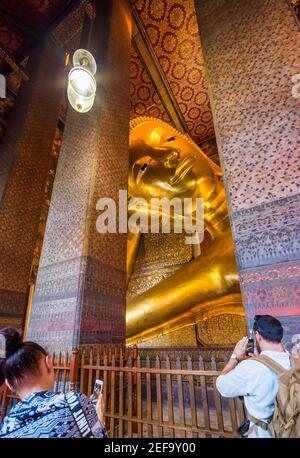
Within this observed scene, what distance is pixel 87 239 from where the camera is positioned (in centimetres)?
283

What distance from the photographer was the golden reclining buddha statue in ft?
→ 11.6

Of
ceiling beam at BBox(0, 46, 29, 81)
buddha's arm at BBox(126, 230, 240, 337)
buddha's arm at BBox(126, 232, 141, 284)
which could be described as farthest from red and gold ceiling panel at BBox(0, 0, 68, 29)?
buddha's arm at BBox(126, 230, 240, 337)

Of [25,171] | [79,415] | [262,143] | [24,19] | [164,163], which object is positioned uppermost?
[24,19]

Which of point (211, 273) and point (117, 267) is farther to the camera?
point (211, 273)

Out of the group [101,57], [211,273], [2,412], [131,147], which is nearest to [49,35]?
[101,57]

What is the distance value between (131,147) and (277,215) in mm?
3338

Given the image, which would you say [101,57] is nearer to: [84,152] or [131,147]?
[131,147]

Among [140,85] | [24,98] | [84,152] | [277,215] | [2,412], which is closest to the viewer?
[277,215]

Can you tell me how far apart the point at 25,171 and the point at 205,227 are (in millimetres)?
3515

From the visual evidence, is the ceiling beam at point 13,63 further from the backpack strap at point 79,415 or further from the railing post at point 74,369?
the backpack strap at point 79,415

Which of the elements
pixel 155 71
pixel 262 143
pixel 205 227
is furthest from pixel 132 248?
pixel 262 143

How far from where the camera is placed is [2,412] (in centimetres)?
244

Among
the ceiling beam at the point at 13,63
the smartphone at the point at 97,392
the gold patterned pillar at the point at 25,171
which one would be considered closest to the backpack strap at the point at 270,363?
the smartphone at the point at 97,392

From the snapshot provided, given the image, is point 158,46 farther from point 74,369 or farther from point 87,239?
point 74,369
